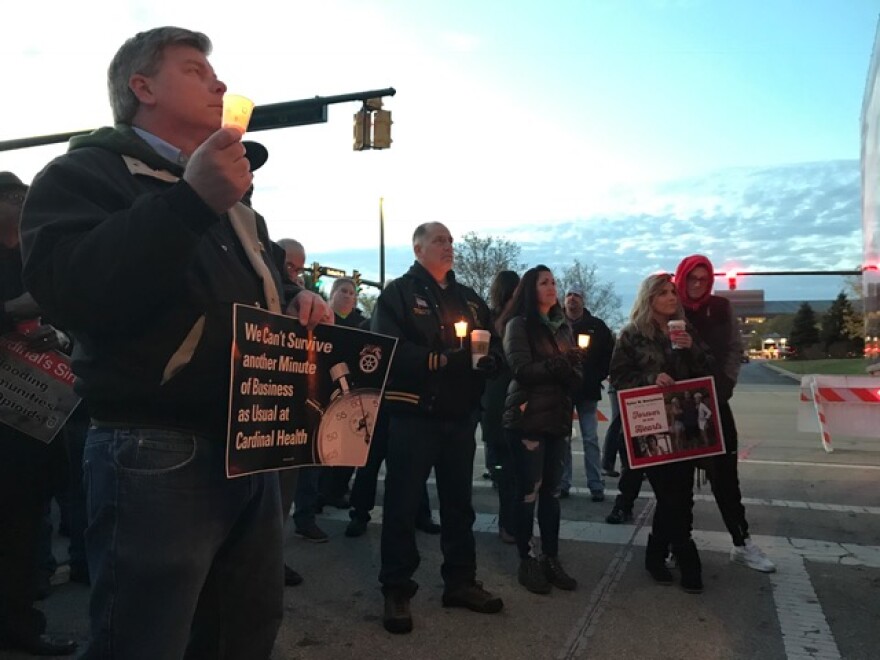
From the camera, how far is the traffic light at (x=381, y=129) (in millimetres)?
13430

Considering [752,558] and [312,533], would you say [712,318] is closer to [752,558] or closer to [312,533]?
[752,558]

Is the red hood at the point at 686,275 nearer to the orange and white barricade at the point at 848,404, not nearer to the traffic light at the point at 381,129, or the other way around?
the orange and white barricade at the point at 848,404

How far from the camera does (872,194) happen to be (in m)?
8.05

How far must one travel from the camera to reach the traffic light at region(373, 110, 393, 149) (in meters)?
13.4

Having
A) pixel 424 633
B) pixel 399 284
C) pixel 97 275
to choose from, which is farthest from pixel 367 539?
pixel 97 275

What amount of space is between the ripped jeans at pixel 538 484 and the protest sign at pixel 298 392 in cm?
248

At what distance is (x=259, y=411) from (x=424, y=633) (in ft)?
8.16

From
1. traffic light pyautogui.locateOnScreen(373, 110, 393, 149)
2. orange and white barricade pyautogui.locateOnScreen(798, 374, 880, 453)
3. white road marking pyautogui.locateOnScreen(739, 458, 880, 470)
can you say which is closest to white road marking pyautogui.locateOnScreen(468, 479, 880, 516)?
white road marking pyautogui.locateOnScreen(739, 458, 880, 470)

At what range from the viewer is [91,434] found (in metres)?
1.67

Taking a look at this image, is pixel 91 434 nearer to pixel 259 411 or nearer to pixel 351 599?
pixel 259 411

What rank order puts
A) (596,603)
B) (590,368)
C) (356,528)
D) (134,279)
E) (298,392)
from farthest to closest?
(590,368) → (356,528) → (596,603) → (298,392) → (134,279)

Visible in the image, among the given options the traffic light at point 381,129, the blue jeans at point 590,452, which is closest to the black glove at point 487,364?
the blue jeans at point 590,452

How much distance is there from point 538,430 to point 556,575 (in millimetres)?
900

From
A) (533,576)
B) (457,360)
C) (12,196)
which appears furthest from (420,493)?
(12,196)
